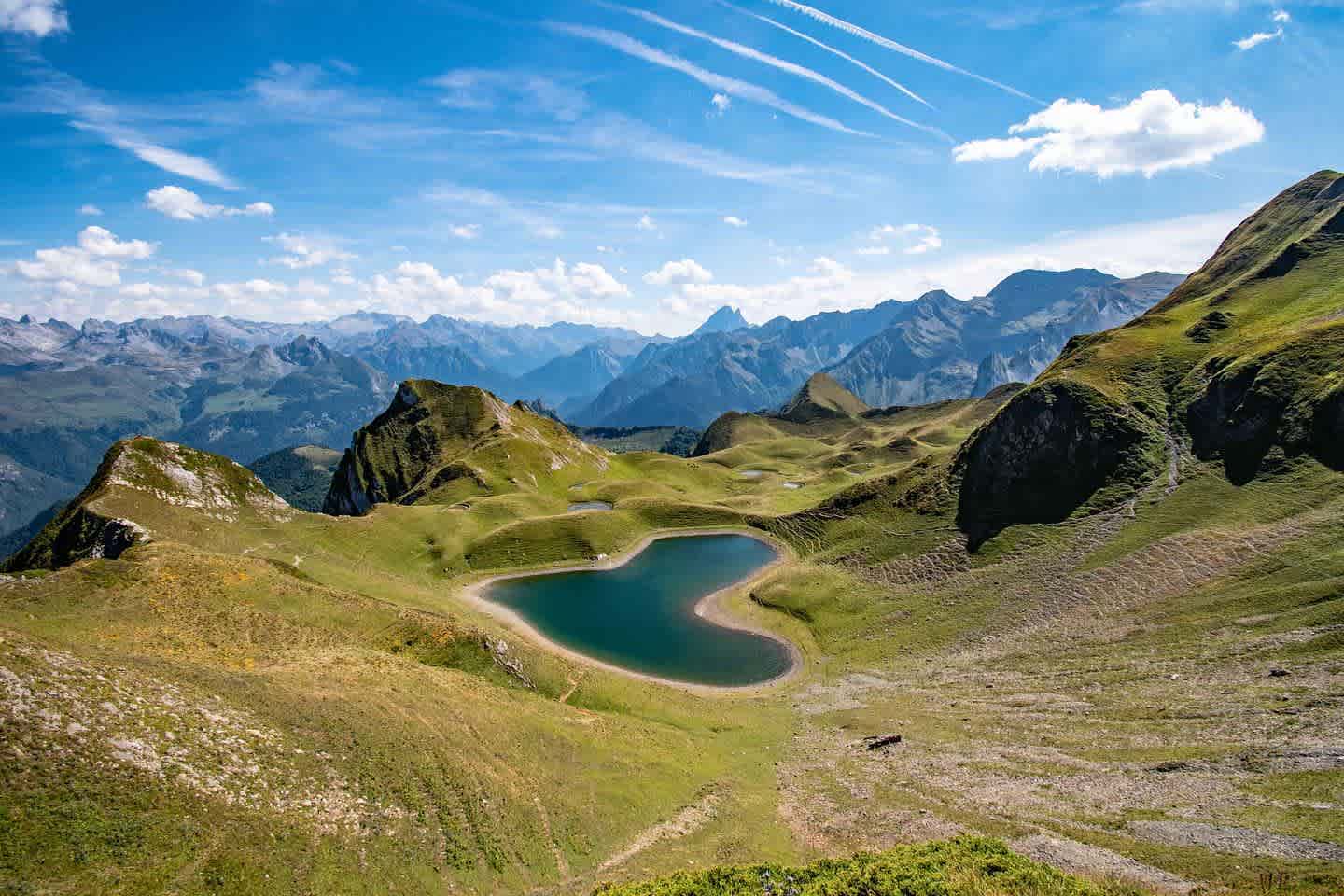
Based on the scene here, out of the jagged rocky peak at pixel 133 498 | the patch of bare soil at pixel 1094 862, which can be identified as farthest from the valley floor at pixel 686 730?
the jagged rocky peak at pixel 133 498

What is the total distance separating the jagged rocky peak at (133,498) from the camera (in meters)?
81.2

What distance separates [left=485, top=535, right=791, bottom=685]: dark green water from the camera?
290ft

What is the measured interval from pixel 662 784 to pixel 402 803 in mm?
19937

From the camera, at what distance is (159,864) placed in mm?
25688

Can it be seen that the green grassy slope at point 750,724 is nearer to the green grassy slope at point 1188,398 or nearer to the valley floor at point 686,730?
the valley floor at point 686,730

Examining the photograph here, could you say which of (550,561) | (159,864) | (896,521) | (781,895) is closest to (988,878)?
(781,895)

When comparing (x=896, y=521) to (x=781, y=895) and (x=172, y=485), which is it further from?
(x=172, y=485)

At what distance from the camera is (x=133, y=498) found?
9375cm

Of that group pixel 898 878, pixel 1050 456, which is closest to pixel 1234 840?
pixel 898 878

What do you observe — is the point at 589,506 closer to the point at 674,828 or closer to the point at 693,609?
the point at 693,609

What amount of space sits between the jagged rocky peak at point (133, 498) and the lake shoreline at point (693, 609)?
42534 mm

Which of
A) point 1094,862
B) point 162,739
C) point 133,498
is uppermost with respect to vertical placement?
point 133,498

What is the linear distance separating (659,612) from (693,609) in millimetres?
6168

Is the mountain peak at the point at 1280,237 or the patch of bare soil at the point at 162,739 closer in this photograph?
the patch of bare soil at the point at 162,739
